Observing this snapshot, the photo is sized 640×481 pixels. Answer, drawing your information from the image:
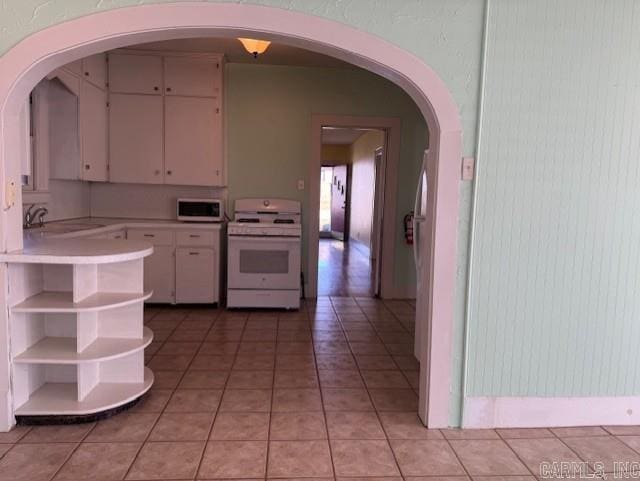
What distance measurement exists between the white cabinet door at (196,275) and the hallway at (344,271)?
1410mm

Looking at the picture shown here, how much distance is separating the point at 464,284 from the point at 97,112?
12.5 ft

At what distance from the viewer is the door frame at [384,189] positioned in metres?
5.19

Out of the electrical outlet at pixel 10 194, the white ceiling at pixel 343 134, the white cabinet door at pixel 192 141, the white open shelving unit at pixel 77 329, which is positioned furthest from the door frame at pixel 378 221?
the electrical outlet at pixel 10 194

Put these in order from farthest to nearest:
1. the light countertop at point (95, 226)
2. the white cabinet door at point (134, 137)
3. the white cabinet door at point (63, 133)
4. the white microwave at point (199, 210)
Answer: the white microwave at point (199, 210)
the white cabinet door at point (134, 137)
the white cabinet door at point (63, 133)
the light countertop at point (95, 226)

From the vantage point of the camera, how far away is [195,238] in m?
4.68

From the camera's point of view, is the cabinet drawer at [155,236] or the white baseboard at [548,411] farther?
the cabinet drawer at [155,236]

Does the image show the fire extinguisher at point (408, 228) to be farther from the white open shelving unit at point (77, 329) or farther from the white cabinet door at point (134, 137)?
the white open shelving unit at point (77, 329)

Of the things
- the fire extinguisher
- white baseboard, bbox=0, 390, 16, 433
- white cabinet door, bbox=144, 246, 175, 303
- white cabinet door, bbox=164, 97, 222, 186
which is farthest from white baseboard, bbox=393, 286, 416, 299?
white baseboard, bbox=0, 390, 16, 433

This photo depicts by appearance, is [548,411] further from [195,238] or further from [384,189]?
[195,238]

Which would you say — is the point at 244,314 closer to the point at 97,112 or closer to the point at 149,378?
the point at 149,378

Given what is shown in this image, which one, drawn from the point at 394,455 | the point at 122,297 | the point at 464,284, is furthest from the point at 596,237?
the point at 122,297

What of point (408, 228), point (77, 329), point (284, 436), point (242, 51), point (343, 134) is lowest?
point (284, 436)

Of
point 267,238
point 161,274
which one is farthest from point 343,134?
point 161,274

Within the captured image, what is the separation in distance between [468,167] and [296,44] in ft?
3.46
